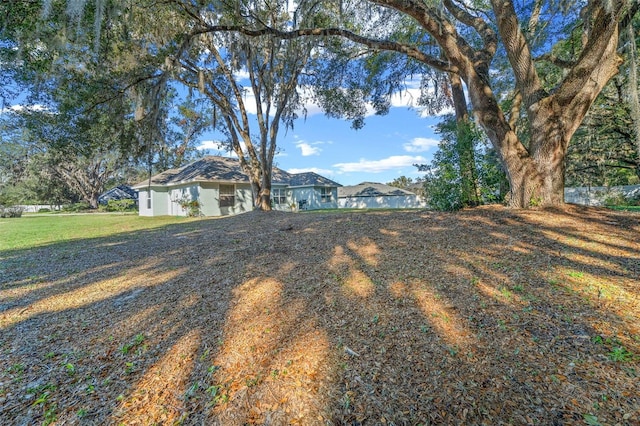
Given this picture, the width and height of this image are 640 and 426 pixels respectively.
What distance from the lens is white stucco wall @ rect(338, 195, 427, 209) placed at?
85.8ft

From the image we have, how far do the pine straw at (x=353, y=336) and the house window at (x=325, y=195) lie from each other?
713 inches

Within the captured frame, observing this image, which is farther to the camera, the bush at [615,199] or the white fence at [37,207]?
Answer: the white fence at [37,207]

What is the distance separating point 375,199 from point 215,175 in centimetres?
1592

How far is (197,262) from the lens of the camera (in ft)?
15.5

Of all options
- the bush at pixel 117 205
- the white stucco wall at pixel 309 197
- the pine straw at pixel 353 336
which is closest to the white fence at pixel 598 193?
the pine straw at pixel 353 336

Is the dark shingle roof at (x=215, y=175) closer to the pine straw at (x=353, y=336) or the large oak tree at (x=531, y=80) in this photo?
the large oak tree at (x=531, y=80)

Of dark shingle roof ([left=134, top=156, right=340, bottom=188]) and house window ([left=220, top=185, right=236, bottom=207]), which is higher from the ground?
dark shingle roof ([left=134, top=156, right=340, bottom=188])

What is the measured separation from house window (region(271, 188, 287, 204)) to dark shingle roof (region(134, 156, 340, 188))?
0.62 metres

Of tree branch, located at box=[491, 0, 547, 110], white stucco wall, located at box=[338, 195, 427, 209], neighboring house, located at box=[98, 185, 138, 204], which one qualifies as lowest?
white stucco wall, located at box=[338, 195, 427, 209]

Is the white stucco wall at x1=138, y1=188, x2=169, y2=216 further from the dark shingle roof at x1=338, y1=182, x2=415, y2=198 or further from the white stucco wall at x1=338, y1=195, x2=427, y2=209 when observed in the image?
the dark shingle roof at x1=338, y1=182, x2=415, y2=198

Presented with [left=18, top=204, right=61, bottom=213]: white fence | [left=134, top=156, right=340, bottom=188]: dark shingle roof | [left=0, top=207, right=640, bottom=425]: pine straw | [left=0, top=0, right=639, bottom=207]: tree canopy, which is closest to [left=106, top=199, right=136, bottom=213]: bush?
[left=134, top=156, right=340, bottom=188]: dark shingle roof

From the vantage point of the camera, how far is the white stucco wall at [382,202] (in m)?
26.2

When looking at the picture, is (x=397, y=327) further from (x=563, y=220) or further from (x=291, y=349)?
(x=563, y=220)

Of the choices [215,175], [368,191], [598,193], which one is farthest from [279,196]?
[598,193]
